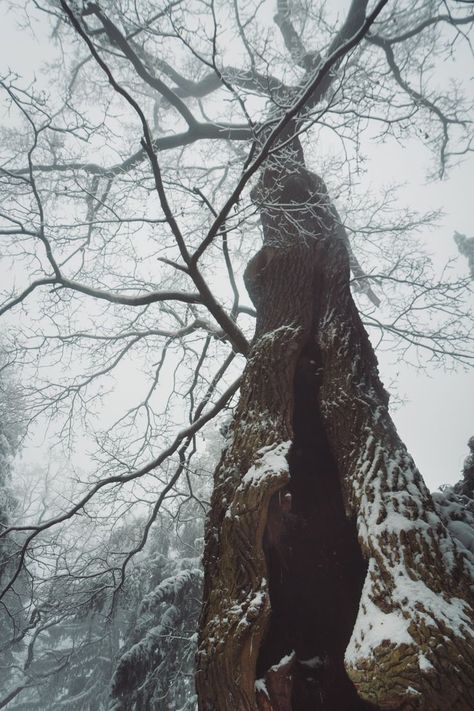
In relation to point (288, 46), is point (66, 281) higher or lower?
lower

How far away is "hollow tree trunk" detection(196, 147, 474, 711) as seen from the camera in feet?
4.32

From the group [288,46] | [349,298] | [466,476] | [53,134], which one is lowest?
[466,476]

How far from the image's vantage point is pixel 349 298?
3107 mm

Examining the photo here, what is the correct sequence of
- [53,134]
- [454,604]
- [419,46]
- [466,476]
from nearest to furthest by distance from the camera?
[454,604] < [466,476] < [53,134] < [419,46]

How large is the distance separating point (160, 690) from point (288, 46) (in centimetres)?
1040

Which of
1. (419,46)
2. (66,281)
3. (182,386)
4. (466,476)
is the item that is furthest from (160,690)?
(419,46)

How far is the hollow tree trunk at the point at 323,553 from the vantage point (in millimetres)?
1316

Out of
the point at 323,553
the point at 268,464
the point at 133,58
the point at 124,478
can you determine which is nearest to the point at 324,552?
the point at 323,553

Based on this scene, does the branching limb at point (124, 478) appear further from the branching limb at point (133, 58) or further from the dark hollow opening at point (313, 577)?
the branching limb at point (133, 58)

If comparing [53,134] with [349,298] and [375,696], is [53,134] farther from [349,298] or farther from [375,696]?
[375,696]

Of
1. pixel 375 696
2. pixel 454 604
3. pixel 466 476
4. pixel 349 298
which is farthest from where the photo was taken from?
pixel 466 476

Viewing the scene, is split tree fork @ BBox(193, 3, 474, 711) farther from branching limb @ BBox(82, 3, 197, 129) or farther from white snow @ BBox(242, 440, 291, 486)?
branching limb @ BBox(82, 3, 197, 129)

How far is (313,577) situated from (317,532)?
0.81ft

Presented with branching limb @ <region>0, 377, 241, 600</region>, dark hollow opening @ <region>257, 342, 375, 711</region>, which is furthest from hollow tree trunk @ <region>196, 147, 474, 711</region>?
branching limb @ <region>0, 377, 241, 600</region>
